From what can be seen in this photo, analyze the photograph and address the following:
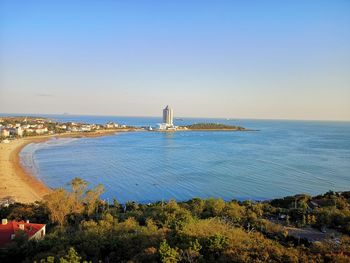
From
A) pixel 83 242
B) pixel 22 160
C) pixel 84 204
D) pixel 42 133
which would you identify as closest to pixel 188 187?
pixel 84 204

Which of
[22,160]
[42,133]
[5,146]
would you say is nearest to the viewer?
[22,160]

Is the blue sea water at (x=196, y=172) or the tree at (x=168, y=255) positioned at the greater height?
the tree at (x=168, y=255)

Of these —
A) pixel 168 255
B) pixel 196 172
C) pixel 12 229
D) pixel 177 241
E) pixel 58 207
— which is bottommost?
pixel 196 172

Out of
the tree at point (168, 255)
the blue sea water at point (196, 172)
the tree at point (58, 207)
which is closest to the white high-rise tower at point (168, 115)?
the blue sea water at point (196, 172)

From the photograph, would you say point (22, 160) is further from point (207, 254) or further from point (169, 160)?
point (207, 254)

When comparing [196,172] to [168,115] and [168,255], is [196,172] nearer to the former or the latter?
[168,255]

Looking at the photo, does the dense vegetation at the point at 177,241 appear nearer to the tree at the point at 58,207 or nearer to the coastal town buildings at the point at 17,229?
the tree at the point at 58,207

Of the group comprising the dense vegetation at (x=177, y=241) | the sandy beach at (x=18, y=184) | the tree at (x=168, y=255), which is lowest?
the sandy beach at (x=18, y=184)

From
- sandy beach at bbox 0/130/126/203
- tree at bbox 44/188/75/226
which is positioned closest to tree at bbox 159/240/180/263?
tree at bbox 44/188/75/226

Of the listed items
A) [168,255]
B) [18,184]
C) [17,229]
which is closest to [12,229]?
[17,229]

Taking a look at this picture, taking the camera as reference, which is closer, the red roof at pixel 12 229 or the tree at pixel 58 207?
the red roof at pixel 12 229

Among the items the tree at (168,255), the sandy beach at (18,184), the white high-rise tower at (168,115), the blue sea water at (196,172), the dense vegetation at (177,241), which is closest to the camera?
the tree at (168,255)
